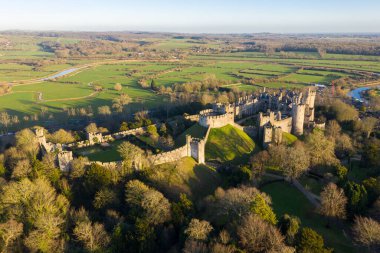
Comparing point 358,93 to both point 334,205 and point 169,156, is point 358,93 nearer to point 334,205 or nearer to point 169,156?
point 169,156

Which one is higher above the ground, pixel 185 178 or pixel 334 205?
pixel 334 205

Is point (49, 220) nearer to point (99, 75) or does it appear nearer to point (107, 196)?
point (107, 196)

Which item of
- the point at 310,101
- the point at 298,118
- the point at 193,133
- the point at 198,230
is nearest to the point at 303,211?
Answer: the point at 198,230

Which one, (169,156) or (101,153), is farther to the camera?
(101,153)

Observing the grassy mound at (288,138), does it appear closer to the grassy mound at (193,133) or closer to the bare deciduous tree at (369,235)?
the grassy mound at (193,133)

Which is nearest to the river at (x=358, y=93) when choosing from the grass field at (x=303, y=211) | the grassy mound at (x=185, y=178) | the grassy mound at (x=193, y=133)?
the grassy mound at (x=193, y=133)

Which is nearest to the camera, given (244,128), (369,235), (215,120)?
(369,235)

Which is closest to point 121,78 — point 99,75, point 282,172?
point 99,75
